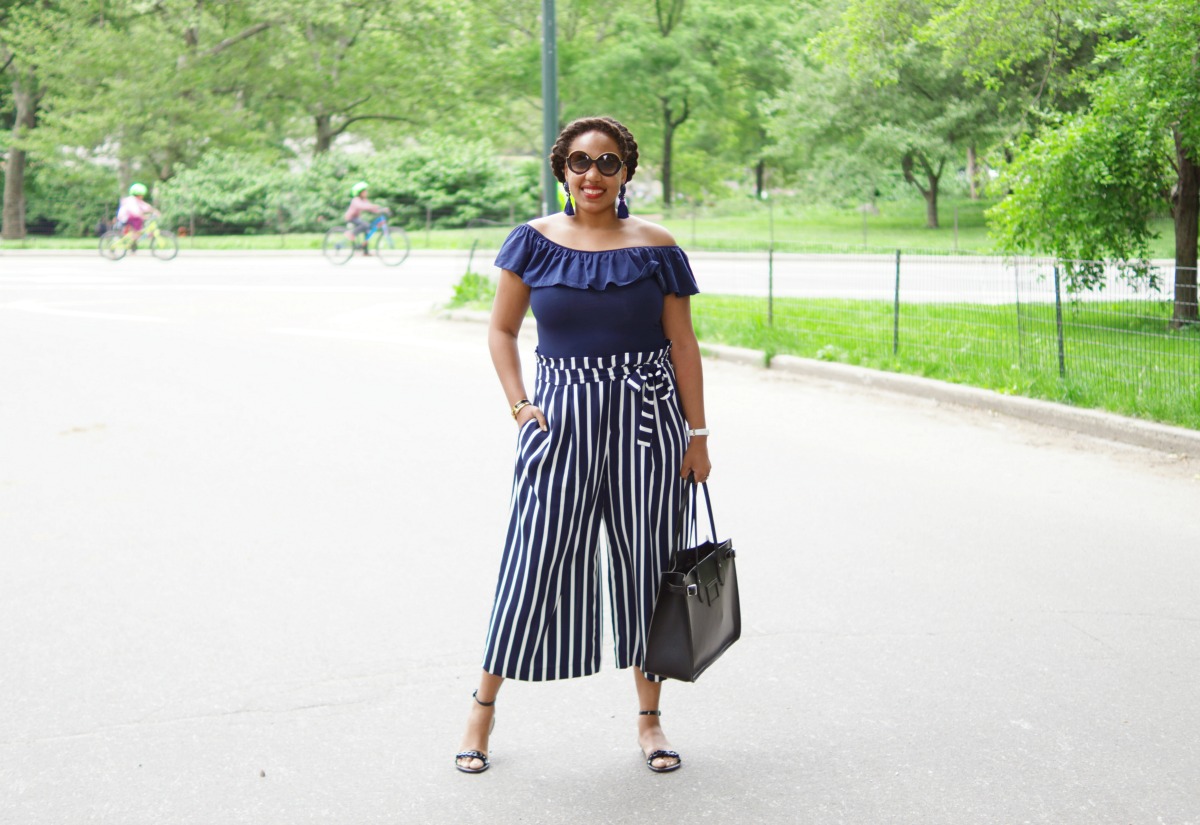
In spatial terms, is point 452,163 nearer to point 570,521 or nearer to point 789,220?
point 789,220

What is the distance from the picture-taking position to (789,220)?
4588 cm

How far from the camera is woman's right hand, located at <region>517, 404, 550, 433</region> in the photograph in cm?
386

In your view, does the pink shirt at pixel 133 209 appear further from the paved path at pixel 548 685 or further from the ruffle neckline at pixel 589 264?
the ruffle neckline at pixel 589 264

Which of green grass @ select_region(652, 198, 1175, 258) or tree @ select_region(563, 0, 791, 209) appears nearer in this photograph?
green grass @ select_region(652, 198, 1175, 258)

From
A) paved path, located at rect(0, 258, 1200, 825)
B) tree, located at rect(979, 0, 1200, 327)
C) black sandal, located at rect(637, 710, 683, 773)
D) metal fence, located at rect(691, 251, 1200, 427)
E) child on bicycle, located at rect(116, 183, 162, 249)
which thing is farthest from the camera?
A: child on bicycle, located at rect(116, 183, 162, 249)

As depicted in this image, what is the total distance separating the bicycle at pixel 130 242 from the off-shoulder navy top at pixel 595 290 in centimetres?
2554

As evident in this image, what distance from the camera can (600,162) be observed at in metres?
3.87

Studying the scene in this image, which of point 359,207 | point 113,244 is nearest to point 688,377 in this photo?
point 359,207

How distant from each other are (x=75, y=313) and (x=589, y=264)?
1491 centimetres


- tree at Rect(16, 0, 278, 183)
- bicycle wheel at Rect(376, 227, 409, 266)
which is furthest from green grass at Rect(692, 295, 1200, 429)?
tree at Rect(16, 0, 278, 183)

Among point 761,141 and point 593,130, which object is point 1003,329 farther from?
point 761,141

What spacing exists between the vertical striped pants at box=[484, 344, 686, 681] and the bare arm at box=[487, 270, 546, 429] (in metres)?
0.05

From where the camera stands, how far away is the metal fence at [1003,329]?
9.39m

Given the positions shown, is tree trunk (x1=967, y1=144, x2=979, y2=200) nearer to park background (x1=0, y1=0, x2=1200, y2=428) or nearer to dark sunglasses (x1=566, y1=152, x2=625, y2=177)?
park background (x1=0, y1=0, x2=1200, y2=428)
